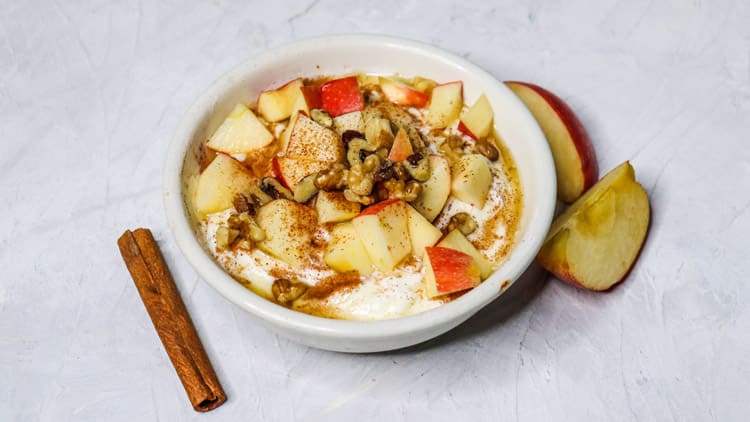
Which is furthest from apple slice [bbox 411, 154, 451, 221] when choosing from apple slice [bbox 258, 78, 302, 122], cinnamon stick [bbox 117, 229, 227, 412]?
cinnamon stick [bbox 117, 229, 227, 412]

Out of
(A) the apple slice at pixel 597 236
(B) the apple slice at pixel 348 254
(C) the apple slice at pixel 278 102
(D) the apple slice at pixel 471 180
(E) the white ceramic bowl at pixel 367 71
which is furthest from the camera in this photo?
(C) the apple slice at pixel 278 102

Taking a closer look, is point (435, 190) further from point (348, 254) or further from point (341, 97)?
point (341, 97)

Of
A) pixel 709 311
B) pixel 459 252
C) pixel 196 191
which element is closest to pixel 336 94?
pixel 196 191

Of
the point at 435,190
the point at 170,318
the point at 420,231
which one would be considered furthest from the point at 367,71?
the point at 170,318

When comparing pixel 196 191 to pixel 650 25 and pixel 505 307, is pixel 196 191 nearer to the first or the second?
pixel 505 307

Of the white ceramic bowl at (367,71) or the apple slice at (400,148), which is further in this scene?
the apple slice at (400,148)

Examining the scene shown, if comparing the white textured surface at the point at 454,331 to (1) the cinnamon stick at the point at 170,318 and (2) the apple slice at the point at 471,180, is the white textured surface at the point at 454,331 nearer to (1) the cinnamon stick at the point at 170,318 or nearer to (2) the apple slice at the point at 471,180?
(1) the cinnamon stick at the point at 170,318

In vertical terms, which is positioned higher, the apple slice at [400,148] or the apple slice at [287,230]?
the apple slice at [400,148]

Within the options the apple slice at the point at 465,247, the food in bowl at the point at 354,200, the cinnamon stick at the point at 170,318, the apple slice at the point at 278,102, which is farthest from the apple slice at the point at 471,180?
the cinnamon stick at the point at 170,318
